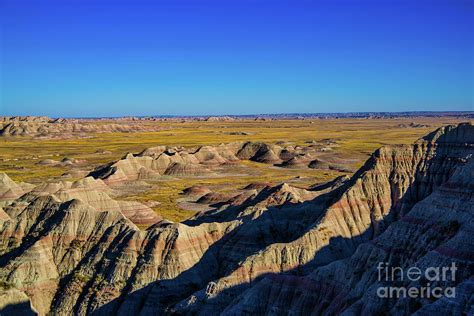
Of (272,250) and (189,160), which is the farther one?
(189,160)

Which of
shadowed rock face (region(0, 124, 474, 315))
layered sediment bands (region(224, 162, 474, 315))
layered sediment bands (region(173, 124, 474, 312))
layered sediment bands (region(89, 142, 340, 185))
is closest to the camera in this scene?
layered sediment bands (region(224, 162, 474, 315))

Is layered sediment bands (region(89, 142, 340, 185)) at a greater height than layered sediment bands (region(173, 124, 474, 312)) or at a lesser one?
lesser

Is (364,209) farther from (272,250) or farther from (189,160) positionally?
(189,160)

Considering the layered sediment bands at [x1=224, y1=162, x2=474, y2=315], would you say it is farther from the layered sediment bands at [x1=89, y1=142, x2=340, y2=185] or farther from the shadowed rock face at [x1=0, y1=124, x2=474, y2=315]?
the layered sediment bands at [x1=89, y1=142, x2=340, y2=185]

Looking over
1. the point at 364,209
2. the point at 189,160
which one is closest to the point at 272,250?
the point at 364,209

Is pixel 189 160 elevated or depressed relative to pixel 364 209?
depressed

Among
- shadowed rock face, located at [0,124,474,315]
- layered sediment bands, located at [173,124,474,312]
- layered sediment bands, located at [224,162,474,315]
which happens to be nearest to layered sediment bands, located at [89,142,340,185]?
shadowed rock face, located at [0,124,474,315]

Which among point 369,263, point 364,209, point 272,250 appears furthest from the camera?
point 364,209

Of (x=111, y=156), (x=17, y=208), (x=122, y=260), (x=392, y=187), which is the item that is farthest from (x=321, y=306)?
(x=111, y=156)

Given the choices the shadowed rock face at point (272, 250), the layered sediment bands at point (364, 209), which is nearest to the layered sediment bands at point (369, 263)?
the shadowed rock face at point (272, 250)
